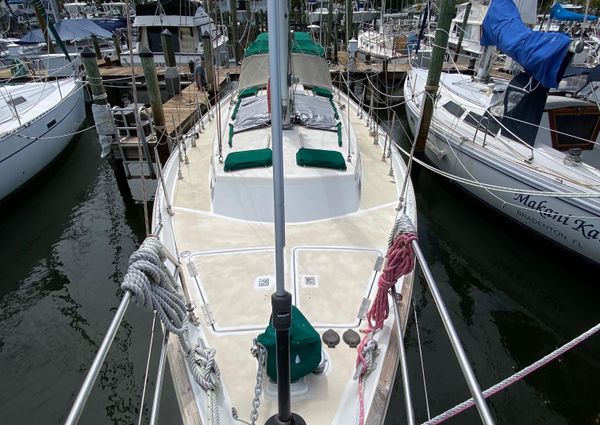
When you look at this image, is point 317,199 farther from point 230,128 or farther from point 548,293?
point 548,293

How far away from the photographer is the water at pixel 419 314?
15.1ft

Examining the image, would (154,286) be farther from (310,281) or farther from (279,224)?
(310,281)

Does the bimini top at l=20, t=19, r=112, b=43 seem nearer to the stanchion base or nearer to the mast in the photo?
the mast

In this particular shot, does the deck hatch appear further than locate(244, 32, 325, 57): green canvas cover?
No

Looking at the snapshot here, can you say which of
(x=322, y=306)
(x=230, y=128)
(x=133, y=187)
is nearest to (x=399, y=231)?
(x=322, y=306)

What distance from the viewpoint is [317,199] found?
14.8 feet

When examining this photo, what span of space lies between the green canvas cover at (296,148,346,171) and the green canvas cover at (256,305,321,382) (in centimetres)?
240

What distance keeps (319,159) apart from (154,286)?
2774 mm

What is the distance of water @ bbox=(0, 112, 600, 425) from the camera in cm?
461

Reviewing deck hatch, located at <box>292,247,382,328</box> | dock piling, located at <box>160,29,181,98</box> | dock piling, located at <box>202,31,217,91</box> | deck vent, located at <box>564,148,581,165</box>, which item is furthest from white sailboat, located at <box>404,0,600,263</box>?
dock piling, located at <box>160,29,181,98</box>

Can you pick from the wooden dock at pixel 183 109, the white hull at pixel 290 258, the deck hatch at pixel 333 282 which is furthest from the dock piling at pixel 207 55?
the deck hatch at pixel 333 282

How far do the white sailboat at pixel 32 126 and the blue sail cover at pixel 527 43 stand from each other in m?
9.65

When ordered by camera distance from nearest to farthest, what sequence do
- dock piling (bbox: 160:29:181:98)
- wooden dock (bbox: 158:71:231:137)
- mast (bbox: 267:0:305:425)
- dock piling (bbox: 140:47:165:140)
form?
1. mast (bbox: 267:0:305:425)
2. dock piling (bbox: 140:47:165:140)
3. wooden dock (bbox: 158:71:231:137)
4. dock piling (bbox: 160:29:181:98)

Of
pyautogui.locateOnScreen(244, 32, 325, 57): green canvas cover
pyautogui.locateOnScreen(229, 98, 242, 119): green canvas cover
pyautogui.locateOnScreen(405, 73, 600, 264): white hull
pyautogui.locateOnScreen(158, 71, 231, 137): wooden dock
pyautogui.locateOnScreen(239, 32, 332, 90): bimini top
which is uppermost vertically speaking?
pyautogui.locateOnScreen(244, 32, 325, 57): green canvas cover
